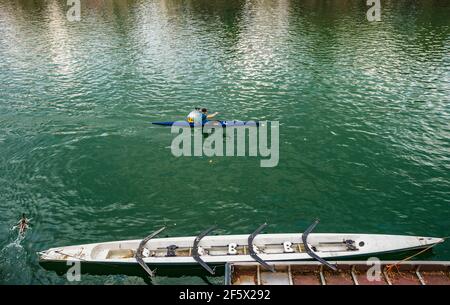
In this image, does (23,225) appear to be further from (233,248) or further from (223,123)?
(223,123)

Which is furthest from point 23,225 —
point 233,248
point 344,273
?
point 344,273

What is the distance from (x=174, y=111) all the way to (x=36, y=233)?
2406 cm

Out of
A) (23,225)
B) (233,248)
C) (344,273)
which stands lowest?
(344,273)

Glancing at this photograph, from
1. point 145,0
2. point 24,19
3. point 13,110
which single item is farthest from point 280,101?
point 145,0

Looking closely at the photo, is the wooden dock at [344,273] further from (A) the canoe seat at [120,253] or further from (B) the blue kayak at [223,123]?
(B) the blue kayak at [223,123]

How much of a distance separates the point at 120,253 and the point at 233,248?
849 cm

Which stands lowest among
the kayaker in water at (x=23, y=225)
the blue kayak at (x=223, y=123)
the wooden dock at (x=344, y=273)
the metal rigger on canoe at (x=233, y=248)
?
the wooden dock at (x=344, y=273)

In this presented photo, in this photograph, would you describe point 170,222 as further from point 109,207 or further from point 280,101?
point 280,101

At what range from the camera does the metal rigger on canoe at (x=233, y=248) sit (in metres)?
24.1

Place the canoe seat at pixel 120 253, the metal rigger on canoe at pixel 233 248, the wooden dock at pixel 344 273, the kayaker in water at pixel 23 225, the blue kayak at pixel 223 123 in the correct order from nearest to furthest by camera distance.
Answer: the wooden dock at pixel 344 273
the metal rigger on canoe at pixel 233 248
the canoe seat at pixel 120 253
the kayaker in water at pixel 23 225
the blue kayak at pixel 223 123

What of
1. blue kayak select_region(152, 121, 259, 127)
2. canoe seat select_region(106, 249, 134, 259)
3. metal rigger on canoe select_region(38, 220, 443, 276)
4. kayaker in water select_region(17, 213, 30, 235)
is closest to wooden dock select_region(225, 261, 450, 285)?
metal rigger on canoe select_region(38, 220, 443, 276)

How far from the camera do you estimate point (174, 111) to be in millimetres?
46562

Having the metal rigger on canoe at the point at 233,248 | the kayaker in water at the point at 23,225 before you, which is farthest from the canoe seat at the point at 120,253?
the kayaker in water at the point at 23,225

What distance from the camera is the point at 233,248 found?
25.2 meters
